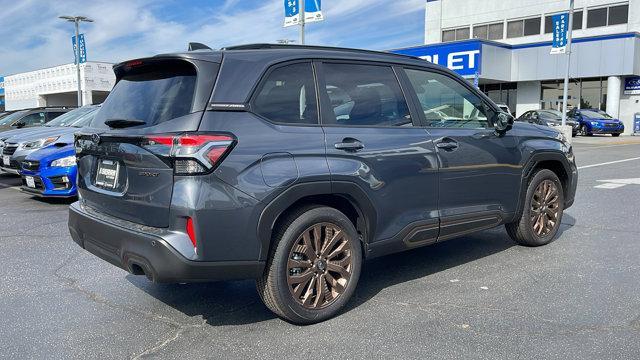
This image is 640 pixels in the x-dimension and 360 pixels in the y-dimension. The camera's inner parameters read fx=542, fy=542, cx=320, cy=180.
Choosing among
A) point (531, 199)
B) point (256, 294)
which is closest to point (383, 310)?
point (256, 294)

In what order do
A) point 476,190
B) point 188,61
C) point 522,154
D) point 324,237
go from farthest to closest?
point 522,154 < point 476,190 < point 324,237 < point 188,61

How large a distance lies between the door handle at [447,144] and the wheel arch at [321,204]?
2.90 ft

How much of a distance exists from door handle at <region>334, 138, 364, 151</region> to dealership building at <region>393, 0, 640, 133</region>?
2906 cm

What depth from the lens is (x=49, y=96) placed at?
6775 cm

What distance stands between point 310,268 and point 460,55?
31.3 m

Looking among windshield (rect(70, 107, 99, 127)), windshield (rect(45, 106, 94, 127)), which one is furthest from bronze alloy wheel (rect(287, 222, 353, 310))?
windshield (rect(45, 106, 94, 127))

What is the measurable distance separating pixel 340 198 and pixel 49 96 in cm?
7314

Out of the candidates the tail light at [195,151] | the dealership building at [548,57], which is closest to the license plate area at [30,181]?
the tail light at [195,151]

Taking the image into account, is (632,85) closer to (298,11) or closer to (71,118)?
(298,11)

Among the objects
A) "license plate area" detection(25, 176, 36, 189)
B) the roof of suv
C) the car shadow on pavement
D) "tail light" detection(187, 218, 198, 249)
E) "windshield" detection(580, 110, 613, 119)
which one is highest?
the roof of suv

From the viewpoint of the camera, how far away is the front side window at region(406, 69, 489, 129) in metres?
4.46

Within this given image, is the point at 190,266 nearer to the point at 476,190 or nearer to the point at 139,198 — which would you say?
the point at 139,198

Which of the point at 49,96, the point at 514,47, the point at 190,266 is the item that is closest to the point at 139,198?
the point at 190,266

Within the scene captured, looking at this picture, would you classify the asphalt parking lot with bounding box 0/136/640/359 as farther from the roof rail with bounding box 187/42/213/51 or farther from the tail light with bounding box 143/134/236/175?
the roof rail with bounding box 187/42/213/51
